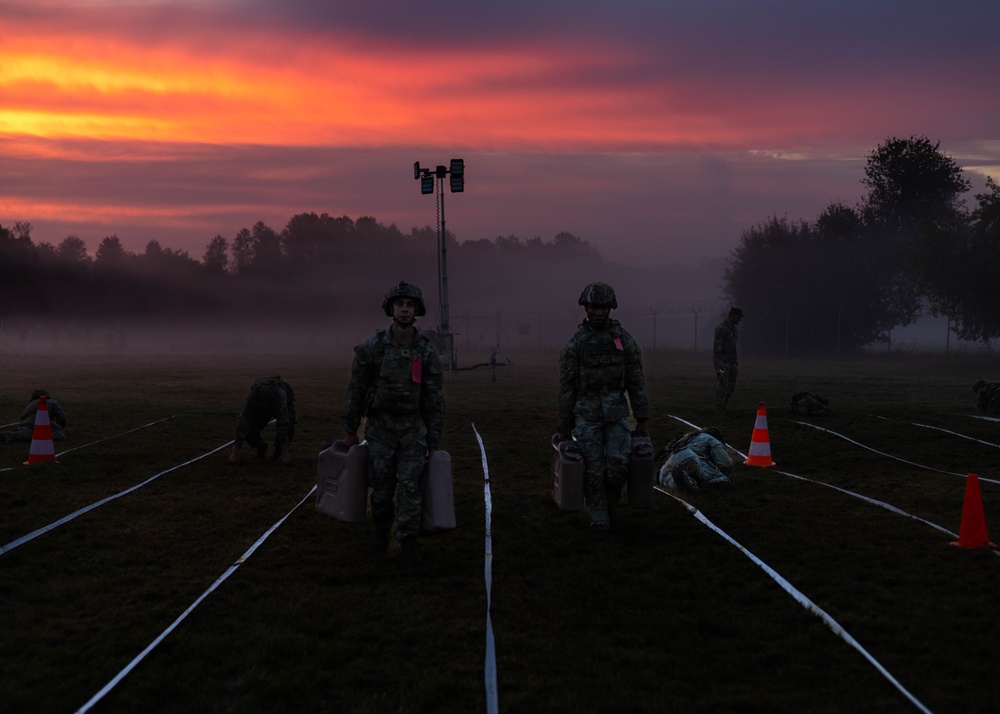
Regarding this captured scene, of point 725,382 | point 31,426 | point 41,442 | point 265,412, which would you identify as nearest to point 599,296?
point 265,412

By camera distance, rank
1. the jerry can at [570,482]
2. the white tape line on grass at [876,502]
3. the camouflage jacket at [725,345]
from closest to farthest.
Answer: the jerry can at [570,482]
the white tape line on grass at [876,502]
the camouflage jacket at [725,345]

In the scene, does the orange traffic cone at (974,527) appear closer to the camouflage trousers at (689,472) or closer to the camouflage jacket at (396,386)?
the camouflage trousers at (689,472)

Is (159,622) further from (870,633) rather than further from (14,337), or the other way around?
(14,337)

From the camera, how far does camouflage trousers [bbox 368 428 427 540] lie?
691 cm

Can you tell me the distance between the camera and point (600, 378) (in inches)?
316

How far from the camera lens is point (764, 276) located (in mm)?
62250

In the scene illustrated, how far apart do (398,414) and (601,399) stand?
2066mm

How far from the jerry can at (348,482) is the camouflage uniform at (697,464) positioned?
4.70 m

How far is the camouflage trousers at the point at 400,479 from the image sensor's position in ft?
22.7

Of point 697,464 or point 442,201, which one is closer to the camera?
point 697,464

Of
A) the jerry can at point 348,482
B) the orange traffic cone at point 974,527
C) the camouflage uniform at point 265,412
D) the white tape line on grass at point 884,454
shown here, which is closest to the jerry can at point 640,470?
the jerry can at point 348,482

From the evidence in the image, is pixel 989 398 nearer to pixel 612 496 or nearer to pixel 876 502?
pixel 876 502

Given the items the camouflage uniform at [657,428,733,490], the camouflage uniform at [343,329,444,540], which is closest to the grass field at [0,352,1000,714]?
the camouflage uniform at [657,428,733,490]

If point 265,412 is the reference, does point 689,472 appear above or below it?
below
